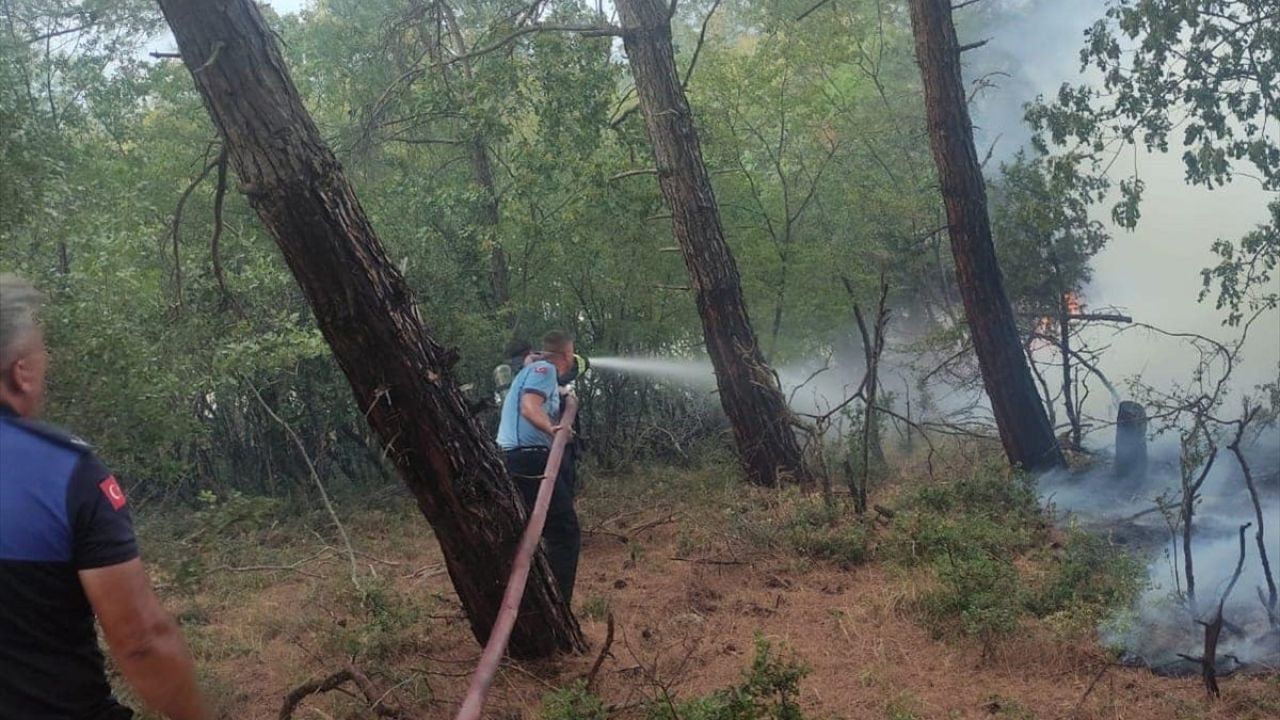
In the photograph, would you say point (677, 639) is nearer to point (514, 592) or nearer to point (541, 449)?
point (541, 449)

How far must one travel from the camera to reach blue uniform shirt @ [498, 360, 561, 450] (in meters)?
6.42

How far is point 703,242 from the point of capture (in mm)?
10312

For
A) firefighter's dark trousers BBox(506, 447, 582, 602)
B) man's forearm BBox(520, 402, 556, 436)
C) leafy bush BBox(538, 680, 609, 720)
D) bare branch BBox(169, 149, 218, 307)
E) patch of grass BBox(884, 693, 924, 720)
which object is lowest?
patch of grass BBox(884, 693, 924, 720)

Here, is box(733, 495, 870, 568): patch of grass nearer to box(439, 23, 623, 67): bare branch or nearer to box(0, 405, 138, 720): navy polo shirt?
box(439, 23, 623, 67): bare branch

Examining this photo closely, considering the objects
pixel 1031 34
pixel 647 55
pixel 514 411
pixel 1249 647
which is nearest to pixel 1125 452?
pixel 1249 647

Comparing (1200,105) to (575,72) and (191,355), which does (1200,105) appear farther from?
(191,355)

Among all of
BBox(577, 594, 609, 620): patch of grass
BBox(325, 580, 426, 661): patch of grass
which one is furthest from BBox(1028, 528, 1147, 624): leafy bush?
BBox(325, 580, 426, 661): patch of grass

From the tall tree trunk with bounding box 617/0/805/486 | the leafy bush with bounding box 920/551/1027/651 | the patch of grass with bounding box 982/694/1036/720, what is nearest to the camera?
the patch of grass with bounding box 982/694/1036/720

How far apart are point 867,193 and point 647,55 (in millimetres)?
6563

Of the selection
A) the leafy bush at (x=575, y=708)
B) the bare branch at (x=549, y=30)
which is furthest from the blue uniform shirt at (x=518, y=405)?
the bare branch at (x=549, y=30)

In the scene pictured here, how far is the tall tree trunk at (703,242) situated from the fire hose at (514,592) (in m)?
4.06

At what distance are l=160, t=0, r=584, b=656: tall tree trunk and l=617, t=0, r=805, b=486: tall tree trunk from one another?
529 cm

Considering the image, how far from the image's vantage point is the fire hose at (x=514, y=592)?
346 cm

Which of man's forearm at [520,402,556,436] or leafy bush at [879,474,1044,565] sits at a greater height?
man's forearm at [520,402,556,436]
